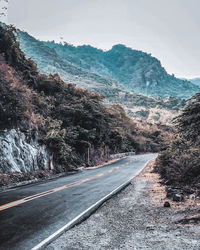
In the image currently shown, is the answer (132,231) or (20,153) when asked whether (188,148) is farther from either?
(20,153)

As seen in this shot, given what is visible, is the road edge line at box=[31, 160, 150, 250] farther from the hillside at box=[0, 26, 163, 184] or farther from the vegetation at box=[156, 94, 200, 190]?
the hillside at box=[0, 26, 163, 184]

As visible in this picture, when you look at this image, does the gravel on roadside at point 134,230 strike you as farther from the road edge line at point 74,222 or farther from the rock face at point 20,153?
the rock face at point 20,153

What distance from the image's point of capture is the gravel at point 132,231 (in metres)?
4.14

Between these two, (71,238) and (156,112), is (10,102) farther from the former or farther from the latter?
(156,112)

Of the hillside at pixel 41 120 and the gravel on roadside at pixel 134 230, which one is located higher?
the hillside at pixel 41 120

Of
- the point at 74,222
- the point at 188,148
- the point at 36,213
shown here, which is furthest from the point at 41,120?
the point at 74,222

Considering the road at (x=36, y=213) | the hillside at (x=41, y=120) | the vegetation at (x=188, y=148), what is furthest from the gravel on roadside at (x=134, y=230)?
the hillside at (x=41, y=120)

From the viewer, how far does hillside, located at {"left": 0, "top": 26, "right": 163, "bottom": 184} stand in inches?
508

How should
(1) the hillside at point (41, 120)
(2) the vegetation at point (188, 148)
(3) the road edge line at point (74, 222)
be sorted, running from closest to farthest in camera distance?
(3) the road edge line at point (74, 222) → (2) the vegetation at point (188, 148) → (1) the hillside at point (41, 120)

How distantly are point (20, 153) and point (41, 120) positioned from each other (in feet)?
15.3

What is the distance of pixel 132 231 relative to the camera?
4.96 meters

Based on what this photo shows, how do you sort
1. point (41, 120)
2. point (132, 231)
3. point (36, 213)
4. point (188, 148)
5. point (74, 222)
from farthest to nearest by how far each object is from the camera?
1. point (41, 120)
2. point (188, 148)
3. point (36, 213)
4. point (74, 222)
5. point (132, 231)

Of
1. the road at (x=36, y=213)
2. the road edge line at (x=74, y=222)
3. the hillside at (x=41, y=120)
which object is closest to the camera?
the road edge line at (x=74, y=222)

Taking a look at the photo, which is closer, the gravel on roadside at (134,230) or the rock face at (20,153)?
the gravel on roadside at (134,230)
